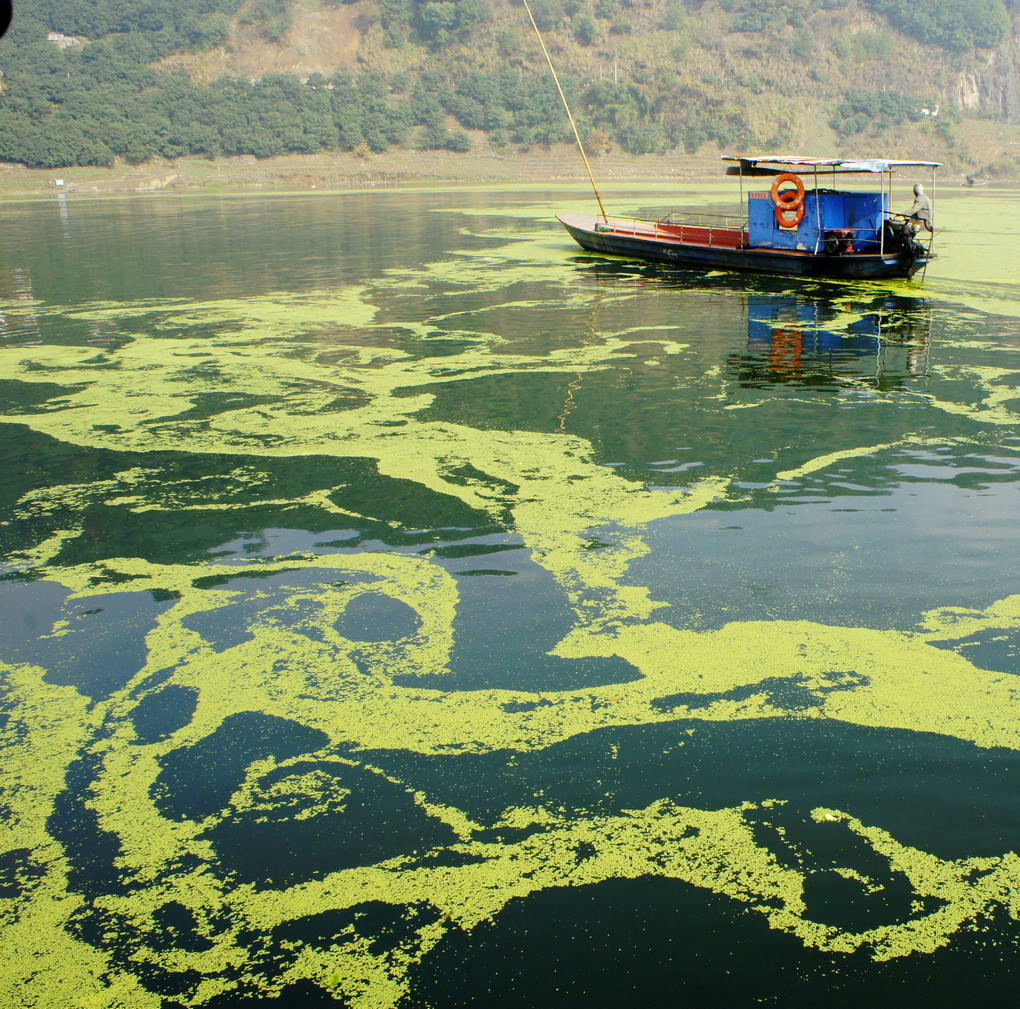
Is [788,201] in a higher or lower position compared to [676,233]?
higher

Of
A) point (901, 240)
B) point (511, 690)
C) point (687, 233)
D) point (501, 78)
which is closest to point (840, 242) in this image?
point (901, 240)

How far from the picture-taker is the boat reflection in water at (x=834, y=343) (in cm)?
1015

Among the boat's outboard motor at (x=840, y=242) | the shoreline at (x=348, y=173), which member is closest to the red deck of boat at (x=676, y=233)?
the boat's outboard motor at (x=840, y=242)

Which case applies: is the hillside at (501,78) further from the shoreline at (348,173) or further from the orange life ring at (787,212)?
the orange life ring at (787,212)

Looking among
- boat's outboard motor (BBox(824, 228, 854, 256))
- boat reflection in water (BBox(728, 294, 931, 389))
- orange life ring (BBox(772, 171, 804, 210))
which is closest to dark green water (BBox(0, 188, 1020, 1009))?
boat reflection in water (BBox(728, 294, 931, 389))

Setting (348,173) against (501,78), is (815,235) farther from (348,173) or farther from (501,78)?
(501,78)

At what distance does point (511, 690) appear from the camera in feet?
13.8

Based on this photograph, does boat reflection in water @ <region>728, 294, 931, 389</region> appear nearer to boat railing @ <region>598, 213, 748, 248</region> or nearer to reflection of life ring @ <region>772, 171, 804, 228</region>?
reflection of life ring @ <region>772, 171, 804, 228</region>

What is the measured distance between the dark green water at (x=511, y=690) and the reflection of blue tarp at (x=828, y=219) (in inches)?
305

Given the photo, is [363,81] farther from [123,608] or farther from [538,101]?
[123,608]

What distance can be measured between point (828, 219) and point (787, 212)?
80cm

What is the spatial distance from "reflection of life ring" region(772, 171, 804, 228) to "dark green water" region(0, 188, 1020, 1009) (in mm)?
7746

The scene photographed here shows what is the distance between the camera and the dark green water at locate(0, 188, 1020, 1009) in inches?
113

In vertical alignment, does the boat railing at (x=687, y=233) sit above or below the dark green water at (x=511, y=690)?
above
